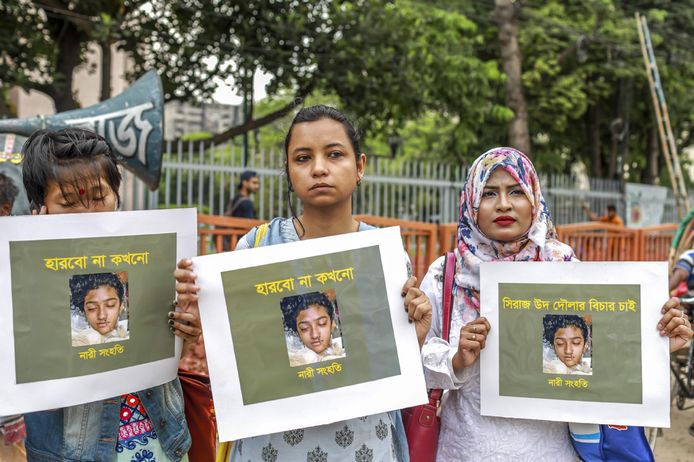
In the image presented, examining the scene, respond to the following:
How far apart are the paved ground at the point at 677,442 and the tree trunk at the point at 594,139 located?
650 inches

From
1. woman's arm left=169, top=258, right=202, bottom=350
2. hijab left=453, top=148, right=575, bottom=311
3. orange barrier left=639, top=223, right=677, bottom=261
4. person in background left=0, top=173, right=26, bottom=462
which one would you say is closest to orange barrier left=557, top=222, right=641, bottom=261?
orange barrier left=639, top=223, right=677, bottom=261

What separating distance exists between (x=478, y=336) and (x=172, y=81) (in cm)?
975

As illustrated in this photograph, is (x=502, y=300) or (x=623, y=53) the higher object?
(x=623, y=53)

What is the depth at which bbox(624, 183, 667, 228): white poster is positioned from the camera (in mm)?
16906

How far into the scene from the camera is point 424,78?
10.6 metres

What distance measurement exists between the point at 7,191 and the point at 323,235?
1.69 metres

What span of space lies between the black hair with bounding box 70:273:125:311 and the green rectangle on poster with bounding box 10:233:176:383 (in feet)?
0.04

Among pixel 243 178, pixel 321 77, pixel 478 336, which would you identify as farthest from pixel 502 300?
pixel 321 77

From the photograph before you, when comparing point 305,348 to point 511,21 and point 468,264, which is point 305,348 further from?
point 511,21

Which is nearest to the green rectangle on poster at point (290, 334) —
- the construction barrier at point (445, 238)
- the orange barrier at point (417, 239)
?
the construction barrier at point (445, 238)

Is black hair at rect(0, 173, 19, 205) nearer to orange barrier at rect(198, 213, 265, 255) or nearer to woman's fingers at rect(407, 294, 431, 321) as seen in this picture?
woman's fingers at rect(407, 294, 431, 321)

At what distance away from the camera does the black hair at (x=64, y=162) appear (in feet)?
5.90

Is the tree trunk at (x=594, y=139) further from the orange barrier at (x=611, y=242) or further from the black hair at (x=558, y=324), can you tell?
the black hair at (x=558, y=324)

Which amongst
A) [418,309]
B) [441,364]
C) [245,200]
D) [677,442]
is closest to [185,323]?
[418,309]
